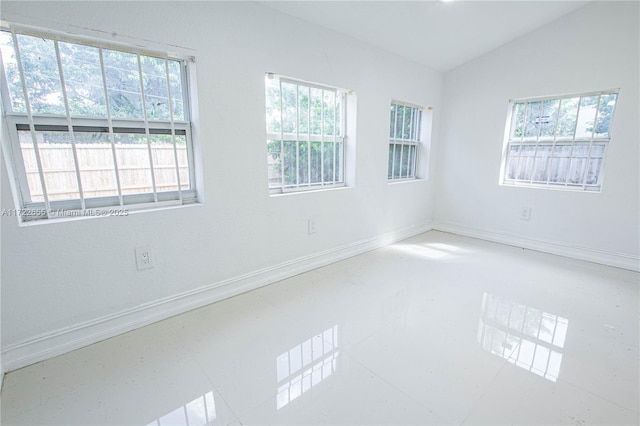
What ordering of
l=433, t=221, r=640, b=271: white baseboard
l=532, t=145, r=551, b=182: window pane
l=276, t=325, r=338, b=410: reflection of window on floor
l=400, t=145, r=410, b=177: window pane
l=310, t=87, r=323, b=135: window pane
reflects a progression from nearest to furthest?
l=276, t=325, r=338, b=410: reflection of window on floor, l=310, t=87, r=323, b=135: window pane, l=433, t=221, r=640, b=271: white baseboard, l=532, t=145, r=551, b=182: window pane, l=400, t=145, r=410, b=177: window pane

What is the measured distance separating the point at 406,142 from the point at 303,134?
173 cm

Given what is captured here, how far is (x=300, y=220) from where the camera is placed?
2.69 m

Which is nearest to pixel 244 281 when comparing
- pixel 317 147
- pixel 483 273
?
pixel 317 147

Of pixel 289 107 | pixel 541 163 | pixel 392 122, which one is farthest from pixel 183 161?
pixel 541 163

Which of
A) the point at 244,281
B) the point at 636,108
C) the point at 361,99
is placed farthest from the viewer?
the point at 361,99

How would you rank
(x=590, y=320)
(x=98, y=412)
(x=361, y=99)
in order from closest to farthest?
1. (x=98, y=412)
2. (x=590, y=320)
3. (x=361, y=99)

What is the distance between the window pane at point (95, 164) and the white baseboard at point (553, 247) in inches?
159

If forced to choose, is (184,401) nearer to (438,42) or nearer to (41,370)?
(41,370)

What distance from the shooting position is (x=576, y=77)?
9.96 ft

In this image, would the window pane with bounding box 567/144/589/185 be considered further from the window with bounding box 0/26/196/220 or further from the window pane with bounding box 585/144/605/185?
the window with bounding box 0/26/196/220

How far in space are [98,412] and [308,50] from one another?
2.71 m

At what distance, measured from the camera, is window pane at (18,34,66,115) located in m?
1.49

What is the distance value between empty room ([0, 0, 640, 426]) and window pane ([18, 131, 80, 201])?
11 millimetres

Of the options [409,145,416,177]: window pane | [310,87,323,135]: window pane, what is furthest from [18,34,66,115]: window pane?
[409,145,416,177]: window pane
